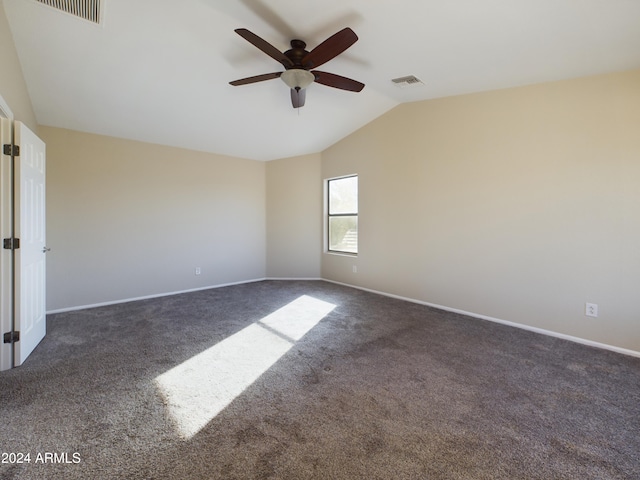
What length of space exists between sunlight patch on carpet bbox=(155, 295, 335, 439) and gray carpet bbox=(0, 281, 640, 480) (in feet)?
0.05

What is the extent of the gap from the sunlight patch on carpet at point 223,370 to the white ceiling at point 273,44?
9.35ft

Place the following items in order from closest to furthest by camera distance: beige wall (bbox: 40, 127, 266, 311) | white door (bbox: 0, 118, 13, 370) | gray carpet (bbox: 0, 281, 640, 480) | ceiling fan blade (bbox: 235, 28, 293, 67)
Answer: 1. gray carpet (bbox: 0, 281, 640, 480)
2. ceiling fan blade (bbox: 235, 28, 293, 67)
3. white door (bbox: 0, 118, 13, 370)
4. beige wall (bbox: 40, 127, 266, 311)

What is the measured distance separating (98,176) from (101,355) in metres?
2.68

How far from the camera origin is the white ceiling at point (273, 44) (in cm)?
218

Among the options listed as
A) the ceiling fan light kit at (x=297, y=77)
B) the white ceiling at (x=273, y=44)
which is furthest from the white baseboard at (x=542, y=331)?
the ceiling fan light kit at (x=297, y=77)

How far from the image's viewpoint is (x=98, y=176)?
4008 mm

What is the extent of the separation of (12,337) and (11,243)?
0.78 meters

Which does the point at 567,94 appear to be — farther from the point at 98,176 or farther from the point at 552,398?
the point at 98,176

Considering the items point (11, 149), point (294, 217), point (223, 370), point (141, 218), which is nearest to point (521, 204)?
point (223, 370)

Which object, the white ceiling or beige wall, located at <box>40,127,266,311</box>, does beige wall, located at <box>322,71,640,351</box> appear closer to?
the white ceiling

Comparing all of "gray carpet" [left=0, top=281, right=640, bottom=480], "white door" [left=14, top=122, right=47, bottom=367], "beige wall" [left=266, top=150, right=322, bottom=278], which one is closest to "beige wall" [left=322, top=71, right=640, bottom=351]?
"gray carpet" [left=0, top=281, right=640, bottom=480]

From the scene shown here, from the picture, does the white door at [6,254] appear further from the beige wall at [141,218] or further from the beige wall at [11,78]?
the beige wall at [141,218]

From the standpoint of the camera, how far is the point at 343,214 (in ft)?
17.7

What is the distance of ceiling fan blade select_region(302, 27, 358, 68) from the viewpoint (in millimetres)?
2016
